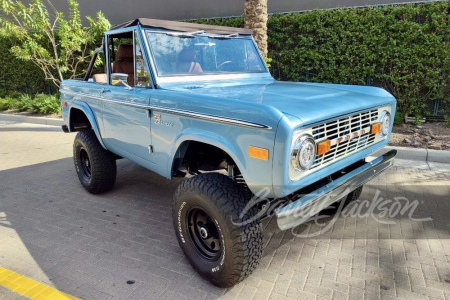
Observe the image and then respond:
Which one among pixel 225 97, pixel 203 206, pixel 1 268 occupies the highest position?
pixel 225 97

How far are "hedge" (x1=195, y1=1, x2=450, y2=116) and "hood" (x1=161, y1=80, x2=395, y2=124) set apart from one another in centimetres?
472

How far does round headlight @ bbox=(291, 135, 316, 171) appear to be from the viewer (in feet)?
6.98

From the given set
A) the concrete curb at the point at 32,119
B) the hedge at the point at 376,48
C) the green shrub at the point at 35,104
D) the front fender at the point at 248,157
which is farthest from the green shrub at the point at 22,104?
the front fender at the point at 248,157

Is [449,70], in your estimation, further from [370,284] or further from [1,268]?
[1,268]

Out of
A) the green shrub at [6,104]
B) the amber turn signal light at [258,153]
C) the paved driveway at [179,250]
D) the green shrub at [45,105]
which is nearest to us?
the amber turn signal light at [258,153]

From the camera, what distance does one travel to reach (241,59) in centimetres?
388

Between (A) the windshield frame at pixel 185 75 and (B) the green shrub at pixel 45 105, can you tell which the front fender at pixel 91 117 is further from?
(B) the green shrub at pixel 45 105

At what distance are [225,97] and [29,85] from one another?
43.6ft

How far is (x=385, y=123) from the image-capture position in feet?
10.2

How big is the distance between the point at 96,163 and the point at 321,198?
283 cm

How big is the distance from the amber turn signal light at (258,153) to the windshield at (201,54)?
1.38m

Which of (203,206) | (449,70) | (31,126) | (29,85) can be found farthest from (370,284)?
(29,85)

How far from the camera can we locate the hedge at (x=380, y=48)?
6.94 m

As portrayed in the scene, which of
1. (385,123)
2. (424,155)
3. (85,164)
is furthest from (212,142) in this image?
(424,155)
